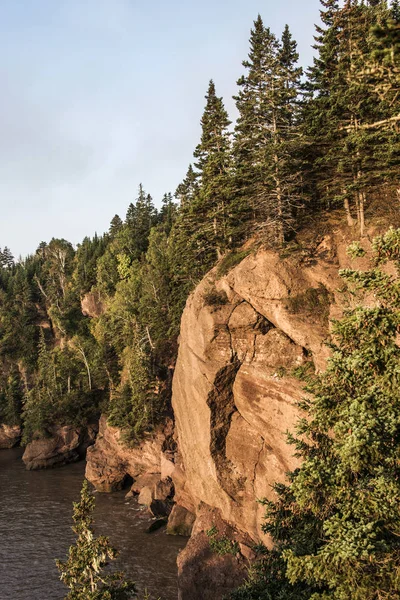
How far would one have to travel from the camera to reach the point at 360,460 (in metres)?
8.06

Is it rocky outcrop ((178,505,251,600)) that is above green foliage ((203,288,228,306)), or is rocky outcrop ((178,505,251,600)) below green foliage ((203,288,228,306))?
below

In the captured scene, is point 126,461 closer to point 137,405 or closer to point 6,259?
point 137,405

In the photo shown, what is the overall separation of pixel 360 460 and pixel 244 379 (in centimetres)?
1673

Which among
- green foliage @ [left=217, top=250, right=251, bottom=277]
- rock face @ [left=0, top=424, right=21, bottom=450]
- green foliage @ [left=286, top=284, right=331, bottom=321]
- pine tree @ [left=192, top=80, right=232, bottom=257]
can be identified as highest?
pine tree @ [left=192, top=80, right=232, bottom=257]

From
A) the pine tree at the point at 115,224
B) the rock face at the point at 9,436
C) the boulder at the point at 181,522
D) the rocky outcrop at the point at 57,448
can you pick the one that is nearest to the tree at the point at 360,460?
the boulder at the point at 181,522

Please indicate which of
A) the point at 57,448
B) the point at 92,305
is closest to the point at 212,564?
the point at 57,448

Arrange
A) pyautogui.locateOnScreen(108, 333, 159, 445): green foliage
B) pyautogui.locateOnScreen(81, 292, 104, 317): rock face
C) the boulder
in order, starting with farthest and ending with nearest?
pyautogui.locateOnScreen(81, 292, 104, 317): rock face < pyautogui.locateOnScreen(108, 333, 159, 445): green foliage < the boulder

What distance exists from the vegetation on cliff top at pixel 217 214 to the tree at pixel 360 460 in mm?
4035

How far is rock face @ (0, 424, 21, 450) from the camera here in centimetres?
6225

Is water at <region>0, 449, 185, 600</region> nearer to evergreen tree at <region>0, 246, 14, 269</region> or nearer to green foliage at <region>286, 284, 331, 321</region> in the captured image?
green foliage at <region>286, 284, 331, 321</region>

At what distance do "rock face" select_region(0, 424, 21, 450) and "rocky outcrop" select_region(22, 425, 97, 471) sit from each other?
1254 cm

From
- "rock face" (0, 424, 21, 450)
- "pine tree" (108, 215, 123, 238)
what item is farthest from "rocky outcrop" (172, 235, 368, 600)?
"pine tree" (108, 215, 123, 238)

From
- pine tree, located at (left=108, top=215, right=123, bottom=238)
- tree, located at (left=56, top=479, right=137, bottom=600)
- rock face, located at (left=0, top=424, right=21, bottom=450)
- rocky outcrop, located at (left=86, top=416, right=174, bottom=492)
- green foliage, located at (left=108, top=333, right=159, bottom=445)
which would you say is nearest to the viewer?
tree, located at (left=56, top=479, right=137, bottom=600)

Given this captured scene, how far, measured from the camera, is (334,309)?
21.2 m
